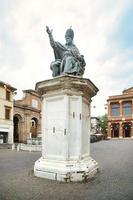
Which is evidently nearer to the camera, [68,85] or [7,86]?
[68,85]

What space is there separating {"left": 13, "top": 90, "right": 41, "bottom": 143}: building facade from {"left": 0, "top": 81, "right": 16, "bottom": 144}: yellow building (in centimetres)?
243

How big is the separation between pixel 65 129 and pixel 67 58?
2131 millimetres

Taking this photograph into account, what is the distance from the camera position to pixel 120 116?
6069cm

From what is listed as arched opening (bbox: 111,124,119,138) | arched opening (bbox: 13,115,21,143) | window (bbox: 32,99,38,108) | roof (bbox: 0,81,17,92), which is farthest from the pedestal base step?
arched opening (bbox: 111,124,119,138)

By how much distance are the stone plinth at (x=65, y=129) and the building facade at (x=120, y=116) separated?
53216 millimetres

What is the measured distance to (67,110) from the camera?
7.09m

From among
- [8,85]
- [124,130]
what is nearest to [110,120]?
[124,130]

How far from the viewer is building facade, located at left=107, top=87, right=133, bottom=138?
195 ft

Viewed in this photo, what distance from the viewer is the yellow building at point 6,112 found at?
37562 mm

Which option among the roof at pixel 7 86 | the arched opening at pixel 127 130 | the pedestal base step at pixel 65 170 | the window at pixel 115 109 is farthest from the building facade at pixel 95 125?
the pedestal base step at pixel 65 170

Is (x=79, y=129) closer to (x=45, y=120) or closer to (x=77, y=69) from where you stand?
(x=45, y=120)

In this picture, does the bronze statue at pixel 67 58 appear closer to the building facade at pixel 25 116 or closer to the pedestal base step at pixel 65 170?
the pedestal base step at pixel 65 170

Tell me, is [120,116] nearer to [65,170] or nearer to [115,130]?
[115,130]

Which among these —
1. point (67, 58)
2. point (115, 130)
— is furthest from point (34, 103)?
point (67, 58)
